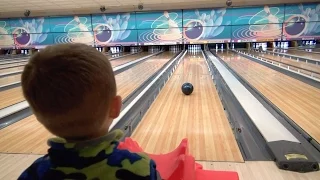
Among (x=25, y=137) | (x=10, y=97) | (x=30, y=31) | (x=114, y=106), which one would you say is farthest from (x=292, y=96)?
(x=30, y=31)

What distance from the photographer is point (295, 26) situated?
1002cm

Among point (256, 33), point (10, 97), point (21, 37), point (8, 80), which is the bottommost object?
point (10, 97)

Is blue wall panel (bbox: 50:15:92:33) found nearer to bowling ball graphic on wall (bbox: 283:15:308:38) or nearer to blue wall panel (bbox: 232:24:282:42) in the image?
blue wall panel (bbox: 232:24:282:42)

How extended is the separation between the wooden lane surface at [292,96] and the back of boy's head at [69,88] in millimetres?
1965

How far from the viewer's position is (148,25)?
11.0m

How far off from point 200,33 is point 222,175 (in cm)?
988

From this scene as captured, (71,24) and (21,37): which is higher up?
(71,24)

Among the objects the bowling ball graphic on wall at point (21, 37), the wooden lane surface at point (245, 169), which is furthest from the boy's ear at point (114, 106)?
the bowling ball graphic on wall at point (21, 37)

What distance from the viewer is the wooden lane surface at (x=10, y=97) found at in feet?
11.0

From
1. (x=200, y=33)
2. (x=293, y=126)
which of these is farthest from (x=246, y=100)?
(x=200, y=33)

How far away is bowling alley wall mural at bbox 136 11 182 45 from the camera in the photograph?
10750 mm

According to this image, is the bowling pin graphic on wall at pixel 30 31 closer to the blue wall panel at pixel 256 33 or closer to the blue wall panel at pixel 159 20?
the blue wall panel at pixel 159 20

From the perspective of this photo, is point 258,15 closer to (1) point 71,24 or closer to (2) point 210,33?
(2) point 210,33

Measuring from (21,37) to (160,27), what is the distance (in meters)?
6.19
